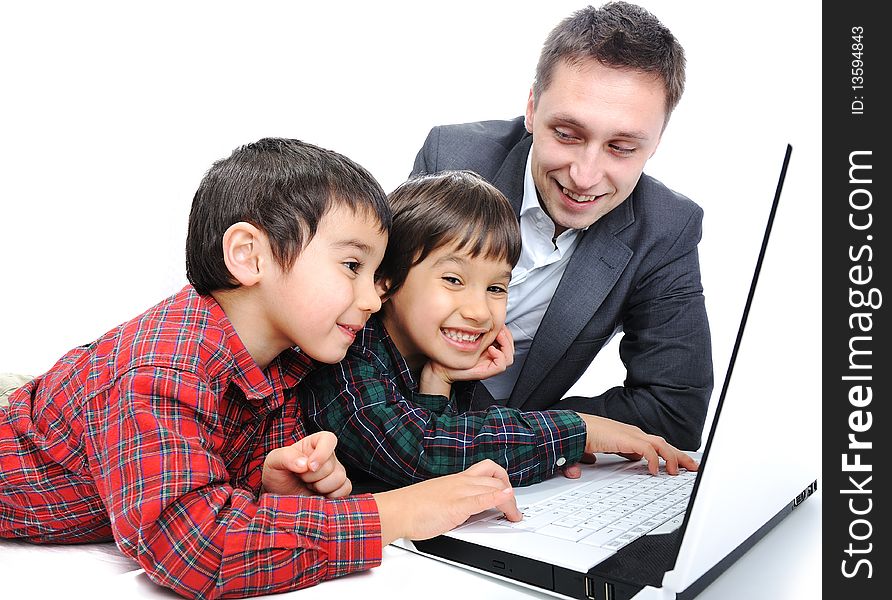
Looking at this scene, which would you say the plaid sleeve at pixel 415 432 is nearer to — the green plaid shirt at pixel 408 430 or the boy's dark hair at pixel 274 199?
the green plaid shirt at pixel 408 430

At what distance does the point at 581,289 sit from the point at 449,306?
16.7 inches

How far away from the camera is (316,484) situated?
1055 mm

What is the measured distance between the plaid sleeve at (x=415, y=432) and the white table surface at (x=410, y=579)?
21 centimetres

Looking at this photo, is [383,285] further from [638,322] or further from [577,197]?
[638,322]

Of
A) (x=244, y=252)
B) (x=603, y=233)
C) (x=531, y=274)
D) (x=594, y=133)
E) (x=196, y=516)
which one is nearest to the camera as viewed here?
(x=196, y=516)

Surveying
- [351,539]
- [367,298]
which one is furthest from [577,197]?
[351,539]

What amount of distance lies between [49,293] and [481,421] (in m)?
1.04

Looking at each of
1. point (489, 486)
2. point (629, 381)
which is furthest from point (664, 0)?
point (489, 486)

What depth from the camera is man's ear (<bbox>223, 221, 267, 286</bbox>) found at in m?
1.07

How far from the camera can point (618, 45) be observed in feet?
5.02

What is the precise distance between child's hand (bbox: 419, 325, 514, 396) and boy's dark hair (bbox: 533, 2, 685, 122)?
0.51m

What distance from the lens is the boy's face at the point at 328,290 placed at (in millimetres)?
1068

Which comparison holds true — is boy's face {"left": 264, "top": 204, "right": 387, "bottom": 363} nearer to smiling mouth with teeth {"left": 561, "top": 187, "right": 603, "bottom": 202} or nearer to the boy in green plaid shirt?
the boy in green plaid shirt

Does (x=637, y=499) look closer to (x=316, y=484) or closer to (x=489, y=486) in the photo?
(x=489, y=486)
